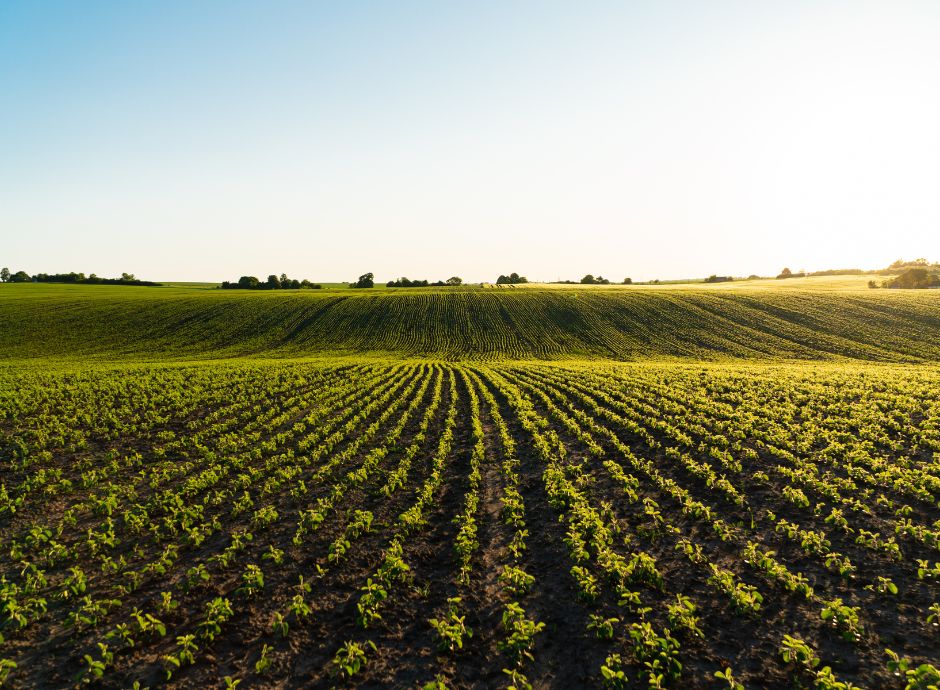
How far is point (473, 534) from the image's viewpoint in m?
11.4

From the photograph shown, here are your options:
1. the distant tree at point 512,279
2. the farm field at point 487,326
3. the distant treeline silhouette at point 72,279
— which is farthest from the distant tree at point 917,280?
the distant treeline silhouette at point 72,279

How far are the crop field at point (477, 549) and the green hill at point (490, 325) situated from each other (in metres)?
34.7

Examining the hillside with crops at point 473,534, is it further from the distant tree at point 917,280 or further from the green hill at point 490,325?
the distant tree at point 917,280

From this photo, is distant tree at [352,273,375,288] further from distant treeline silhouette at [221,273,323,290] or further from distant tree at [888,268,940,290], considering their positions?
distant tree at [888,268,940,290]

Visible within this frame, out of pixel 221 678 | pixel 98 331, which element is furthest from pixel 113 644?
pixel 98 331

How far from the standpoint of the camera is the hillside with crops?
7789 millimetres

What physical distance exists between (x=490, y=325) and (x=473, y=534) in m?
59.5

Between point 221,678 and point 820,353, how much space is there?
59.9 meters

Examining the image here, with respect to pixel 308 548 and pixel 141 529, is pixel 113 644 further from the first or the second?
pixel 141 529

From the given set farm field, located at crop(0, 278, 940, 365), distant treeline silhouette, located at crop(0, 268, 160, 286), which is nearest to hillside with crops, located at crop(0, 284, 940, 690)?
farm field, located at crop(0, 278, 940, 365)

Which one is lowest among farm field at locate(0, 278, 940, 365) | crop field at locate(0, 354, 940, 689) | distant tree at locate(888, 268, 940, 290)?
crop field at locate(0, 354, 940, 689)

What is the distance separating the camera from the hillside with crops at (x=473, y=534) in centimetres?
779

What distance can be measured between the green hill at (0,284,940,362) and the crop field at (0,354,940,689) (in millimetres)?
34654

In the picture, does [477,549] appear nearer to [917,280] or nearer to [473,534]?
[473,534]
